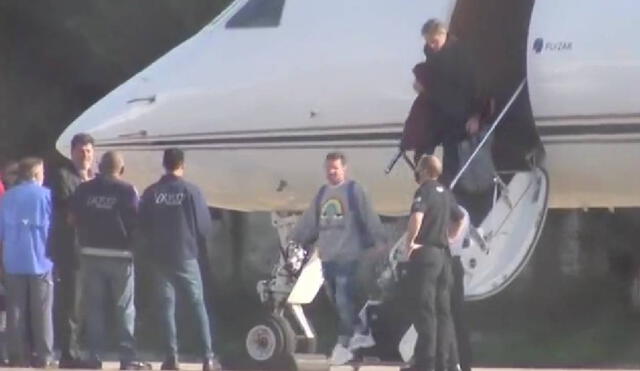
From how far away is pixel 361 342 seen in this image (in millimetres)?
14211

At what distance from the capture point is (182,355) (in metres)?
19.0

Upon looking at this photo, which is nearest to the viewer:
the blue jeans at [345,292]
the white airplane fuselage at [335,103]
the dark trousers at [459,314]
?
the dark trousers at [459,314]

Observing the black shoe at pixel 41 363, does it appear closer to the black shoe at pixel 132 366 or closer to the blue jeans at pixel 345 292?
the black shoe at pixel 132 366

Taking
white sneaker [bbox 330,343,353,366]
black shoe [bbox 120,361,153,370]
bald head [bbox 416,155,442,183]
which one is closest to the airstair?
white sneaker [bbox 330,343,353,366]

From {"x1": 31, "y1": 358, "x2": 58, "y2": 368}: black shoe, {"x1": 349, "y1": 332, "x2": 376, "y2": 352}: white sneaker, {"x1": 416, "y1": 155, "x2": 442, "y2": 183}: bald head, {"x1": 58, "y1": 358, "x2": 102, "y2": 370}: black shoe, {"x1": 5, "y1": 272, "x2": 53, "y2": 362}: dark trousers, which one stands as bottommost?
{"x1": 58, "y1": 358, "x2": 102, "y2": 370}: black shoe

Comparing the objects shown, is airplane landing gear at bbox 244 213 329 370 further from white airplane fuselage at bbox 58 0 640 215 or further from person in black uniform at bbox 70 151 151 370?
person in black uniform at bbox 70 151 151 370

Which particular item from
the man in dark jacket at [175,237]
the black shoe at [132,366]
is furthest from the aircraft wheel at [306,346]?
the black shoe at [132,366]

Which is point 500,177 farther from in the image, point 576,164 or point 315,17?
point 315,17

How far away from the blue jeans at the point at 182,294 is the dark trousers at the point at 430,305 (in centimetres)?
171

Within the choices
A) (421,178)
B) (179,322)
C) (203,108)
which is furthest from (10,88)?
(421,178)

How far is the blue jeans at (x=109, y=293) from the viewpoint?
47.2ft

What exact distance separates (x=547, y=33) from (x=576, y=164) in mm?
994

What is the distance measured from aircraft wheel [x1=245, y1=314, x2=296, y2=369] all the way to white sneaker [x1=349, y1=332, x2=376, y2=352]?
870mm

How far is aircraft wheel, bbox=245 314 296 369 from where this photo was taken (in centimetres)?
1498
